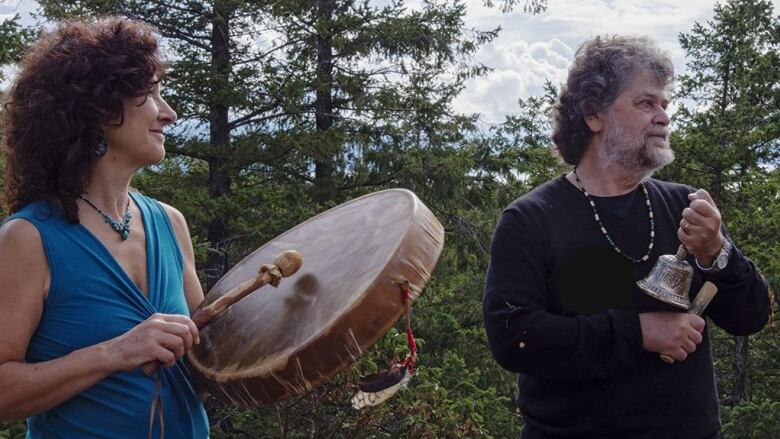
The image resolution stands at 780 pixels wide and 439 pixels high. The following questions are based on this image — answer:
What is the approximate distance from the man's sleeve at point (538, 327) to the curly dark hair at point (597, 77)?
420 mm

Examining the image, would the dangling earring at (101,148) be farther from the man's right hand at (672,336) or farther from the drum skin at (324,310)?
the man's right hand at (672,336)

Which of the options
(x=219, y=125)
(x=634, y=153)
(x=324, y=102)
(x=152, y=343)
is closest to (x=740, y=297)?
(x=634, y=153)

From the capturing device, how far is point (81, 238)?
196cm

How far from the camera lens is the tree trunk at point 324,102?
11328mm

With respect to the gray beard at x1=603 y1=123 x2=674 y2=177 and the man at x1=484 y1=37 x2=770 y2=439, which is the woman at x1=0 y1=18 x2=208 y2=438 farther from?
the gray beard at x1=603 y1=123 x2=674 y2=177

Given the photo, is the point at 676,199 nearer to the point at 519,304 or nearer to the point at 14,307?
the point at 519,304

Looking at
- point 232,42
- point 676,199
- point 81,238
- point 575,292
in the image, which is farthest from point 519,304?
point 232,42

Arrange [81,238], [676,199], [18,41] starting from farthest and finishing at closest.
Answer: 1. [18,41]
2. [676,199]
3. [81,238]

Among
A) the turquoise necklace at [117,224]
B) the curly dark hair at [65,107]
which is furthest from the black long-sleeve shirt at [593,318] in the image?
the curly dark hair at [65,107]

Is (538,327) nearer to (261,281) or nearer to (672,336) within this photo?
(672,336)

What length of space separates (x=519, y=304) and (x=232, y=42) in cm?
1023

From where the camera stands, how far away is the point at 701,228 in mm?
2189

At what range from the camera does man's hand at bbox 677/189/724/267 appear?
7.17ft

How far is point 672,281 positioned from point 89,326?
144 cm
